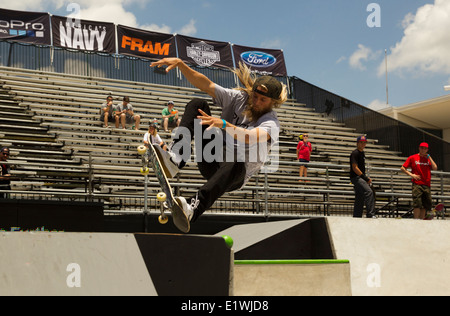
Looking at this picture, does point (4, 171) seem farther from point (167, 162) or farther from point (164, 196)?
point (164, 196)

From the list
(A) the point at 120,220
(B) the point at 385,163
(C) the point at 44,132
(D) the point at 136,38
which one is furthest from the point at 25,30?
(B) the point at 385,163

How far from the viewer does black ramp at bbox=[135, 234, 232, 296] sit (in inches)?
144

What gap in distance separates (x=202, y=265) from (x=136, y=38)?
17033mm

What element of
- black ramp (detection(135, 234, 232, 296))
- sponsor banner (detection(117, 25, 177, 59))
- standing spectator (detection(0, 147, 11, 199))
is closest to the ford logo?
sponsor banner (detection(117, 25, 177, 59))

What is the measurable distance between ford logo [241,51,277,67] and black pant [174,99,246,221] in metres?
17.8

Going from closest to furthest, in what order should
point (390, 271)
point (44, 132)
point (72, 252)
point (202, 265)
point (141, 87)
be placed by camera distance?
point (72, 252), point (202, 265), point (390, 271), point (44, 132), point (141, 87)

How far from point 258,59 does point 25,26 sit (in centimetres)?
952

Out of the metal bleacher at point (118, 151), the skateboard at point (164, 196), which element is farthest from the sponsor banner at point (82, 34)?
the skateboard at point (164, 196)

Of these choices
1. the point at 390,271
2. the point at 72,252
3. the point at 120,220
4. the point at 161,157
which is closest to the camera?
the point at 72,252

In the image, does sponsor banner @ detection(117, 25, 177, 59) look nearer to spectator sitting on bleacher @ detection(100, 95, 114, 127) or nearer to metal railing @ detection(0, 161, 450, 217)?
spectator sitting on bleacher @ detection(100, 95, 114, 127)

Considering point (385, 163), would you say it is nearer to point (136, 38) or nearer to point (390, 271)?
point (136, 38)

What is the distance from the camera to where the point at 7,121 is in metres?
13.9

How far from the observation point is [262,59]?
882 inches

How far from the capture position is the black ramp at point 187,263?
365cm
